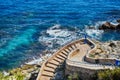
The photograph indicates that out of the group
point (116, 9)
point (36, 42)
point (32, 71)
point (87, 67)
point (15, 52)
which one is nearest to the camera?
point (87, 67)

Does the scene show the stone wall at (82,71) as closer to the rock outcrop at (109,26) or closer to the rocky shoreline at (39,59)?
the rocky shoreline at (39,59)

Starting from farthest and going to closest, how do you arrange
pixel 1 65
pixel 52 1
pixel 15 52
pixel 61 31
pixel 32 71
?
pixel 52 1
pixel 61 31
pixel 15 52
pixel 1 65
pixel 32 71

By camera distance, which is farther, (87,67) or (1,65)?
(1,65)

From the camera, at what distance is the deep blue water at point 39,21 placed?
54.4 meters

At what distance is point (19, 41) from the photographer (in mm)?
58031

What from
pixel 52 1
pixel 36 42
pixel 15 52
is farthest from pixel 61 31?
pixel 52 1

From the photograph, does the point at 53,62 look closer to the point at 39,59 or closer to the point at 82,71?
the point at 82,71

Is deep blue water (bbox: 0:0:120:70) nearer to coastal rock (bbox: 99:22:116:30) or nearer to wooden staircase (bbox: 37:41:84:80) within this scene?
coastal rock (bbox: 99:22:116:30)

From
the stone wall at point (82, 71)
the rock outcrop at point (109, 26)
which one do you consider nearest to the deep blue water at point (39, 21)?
the rock outcrop at point (109, 26)

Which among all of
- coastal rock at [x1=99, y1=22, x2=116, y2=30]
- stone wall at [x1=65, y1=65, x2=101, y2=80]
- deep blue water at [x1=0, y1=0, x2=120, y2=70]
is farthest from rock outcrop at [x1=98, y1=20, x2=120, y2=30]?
stone wall at [x1=65, y1=65, x2=101, y2=80]

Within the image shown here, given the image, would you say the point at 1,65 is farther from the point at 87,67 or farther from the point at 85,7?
the point at 85,7

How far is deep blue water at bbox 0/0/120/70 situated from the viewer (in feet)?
179

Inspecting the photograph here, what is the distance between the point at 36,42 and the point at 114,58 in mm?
21049

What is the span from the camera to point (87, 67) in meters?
37.8
